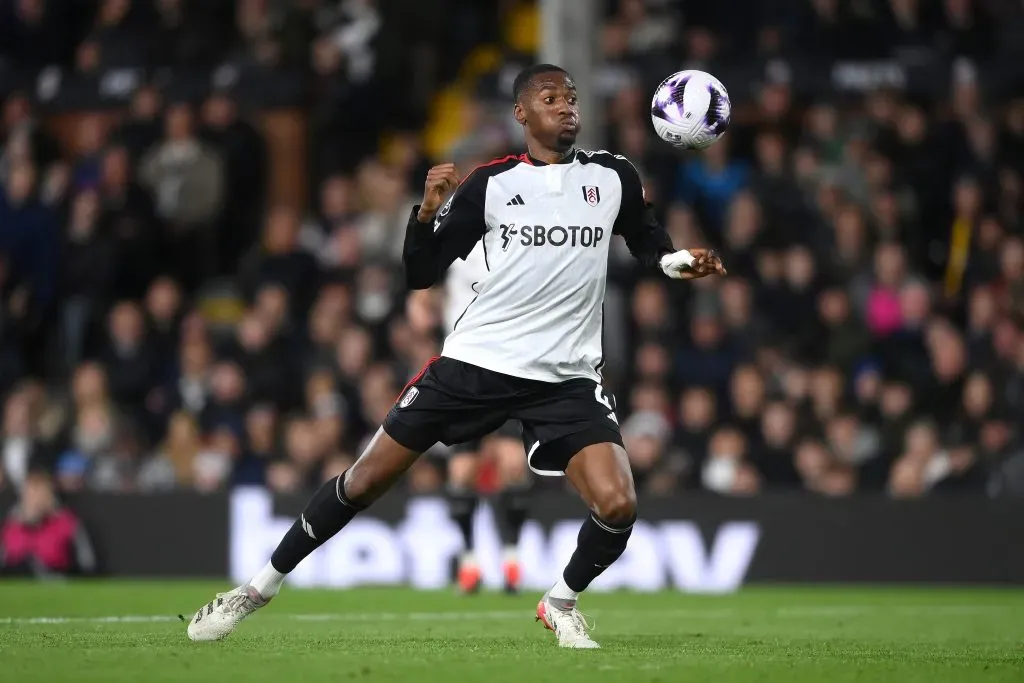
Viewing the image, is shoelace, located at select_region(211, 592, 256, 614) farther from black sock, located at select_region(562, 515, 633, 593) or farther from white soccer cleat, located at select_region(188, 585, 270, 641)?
black sock, located at select_region(562, 515, 633, 593)

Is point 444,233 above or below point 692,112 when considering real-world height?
below

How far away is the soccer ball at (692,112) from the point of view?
25.1ft

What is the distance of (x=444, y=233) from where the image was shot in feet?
24.1

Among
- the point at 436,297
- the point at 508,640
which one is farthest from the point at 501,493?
the point at 508,640

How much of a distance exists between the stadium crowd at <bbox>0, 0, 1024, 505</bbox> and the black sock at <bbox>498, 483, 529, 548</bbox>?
1604 millimetres

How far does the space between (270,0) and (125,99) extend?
6.39 feet

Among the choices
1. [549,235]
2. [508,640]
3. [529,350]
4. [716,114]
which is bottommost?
[508,640]

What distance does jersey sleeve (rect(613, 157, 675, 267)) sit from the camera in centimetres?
754

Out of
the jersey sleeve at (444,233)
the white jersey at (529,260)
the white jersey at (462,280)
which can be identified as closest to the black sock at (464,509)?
the white jersey at (462,280)

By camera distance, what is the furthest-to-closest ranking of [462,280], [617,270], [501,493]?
[617,270], [501,493], [462,280]

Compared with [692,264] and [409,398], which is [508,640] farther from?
[692,264]

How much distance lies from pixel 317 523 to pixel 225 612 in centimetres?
53

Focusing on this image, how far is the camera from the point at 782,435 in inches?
543

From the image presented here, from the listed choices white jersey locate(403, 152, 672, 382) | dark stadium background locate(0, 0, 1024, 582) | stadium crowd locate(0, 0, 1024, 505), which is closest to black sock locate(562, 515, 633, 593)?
white jersey locate(403, 152, 672, 382)
